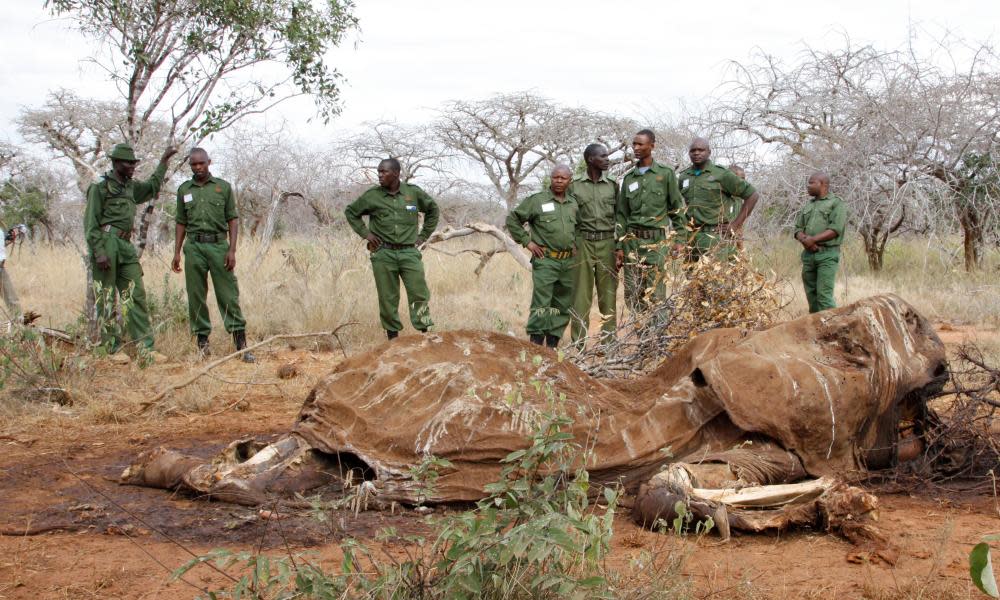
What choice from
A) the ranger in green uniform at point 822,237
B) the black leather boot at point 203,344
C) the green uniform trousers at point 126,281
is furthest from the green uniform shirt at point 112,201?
the ranger in green uniform at point 822,237

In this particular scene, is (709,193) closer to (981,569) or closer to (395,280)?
(395,280)

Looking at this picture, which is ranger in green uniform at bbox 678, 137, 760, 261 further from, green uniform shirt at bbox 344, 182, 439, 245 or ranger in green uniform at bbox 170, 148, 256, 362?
ranger in green uniform at bbox 170, 148, 256, 362

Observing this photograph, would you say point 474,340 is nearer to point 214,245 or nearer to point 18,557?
point 18,557

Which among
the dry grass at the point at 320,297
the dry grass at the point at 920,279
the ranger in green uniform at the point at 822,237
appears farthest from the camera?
the dry grass at the point at 920,279

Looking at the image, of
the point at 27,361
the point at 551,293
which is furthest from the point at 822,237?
the point at 27,361

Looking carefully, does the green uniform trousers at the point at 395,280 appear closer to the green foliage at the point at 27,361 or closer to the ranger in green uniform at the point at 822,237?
the green foliage at the point at 27,361

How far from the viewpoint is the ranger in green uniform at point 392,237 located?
8.03m

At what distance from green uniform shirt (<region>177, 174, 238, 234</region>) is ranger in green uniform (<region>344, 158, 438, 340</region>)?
1186 millimetres

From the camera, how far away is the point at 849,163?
1189 cm

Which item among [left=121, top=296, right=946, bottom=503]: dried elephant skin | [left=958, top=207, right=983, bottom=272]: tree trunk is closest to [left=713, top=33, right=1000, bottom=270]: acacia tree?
[left=958, top=207, right=983, bottom=272]: tree trunk

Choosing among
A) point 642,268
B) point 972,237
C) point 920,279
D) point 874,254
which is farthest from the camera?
point 874,254

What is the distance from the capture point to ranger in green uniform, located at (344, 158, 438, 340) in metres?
8.03

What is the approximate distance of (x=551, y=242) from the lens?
770 centimetres

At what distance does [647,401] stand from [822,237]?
4980mm
